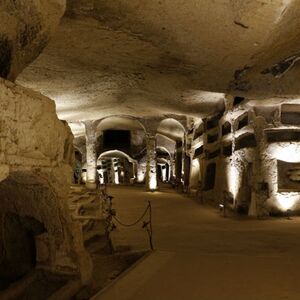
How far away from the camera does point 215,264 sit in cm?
548

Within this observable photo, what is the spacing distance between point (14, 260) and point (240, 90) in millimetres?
7484

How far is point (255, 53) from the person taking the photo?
7.18 meters

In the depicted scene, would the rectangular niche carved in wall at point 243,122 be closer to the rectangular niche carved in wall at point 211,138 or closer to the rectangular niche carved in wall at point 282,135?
the rectangular niche carved in wall at point 282,135

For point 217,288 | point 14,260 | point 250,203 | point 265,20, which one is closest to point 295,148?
point 250,203

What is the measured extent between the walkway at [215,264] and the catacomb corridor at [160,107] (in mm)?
34

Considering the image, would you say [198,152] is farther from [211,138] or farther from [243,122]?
[243,122]

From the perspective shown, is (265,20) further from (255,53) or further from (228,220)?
(228,220)

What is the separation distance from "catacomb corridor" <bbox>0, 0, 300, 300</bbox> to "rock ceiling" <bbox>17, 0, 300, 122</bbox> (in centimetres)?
4

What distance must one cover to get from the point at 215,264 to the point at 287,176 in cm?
830

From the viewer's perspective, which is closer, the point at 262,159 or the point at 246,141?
the point at 262,159

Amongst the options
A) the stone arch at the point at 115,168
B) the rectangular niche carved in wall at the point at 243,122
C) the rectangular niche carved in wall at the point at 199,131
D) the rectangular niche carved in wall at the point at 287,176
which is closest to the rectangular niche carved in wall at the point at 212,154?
the rectangular niche carved in wall at the point at 199,131

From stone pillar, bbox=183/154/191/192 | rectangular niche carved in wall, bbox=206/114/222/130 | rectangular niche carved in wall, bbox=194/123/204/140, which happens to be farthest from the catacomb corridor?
stone pillar, bbox=183/154/191/192

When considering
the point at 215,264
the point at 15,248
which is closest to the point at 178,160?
the point at 15,248

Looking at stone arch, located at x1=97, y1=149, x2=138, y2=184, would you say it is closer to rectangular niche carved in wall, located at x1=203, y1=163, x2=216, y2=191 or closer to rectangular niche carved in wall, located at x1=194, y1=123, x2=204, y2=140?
rectangular niche carved in wall, located at x1=194, y1=123, x2=204, y2=140
